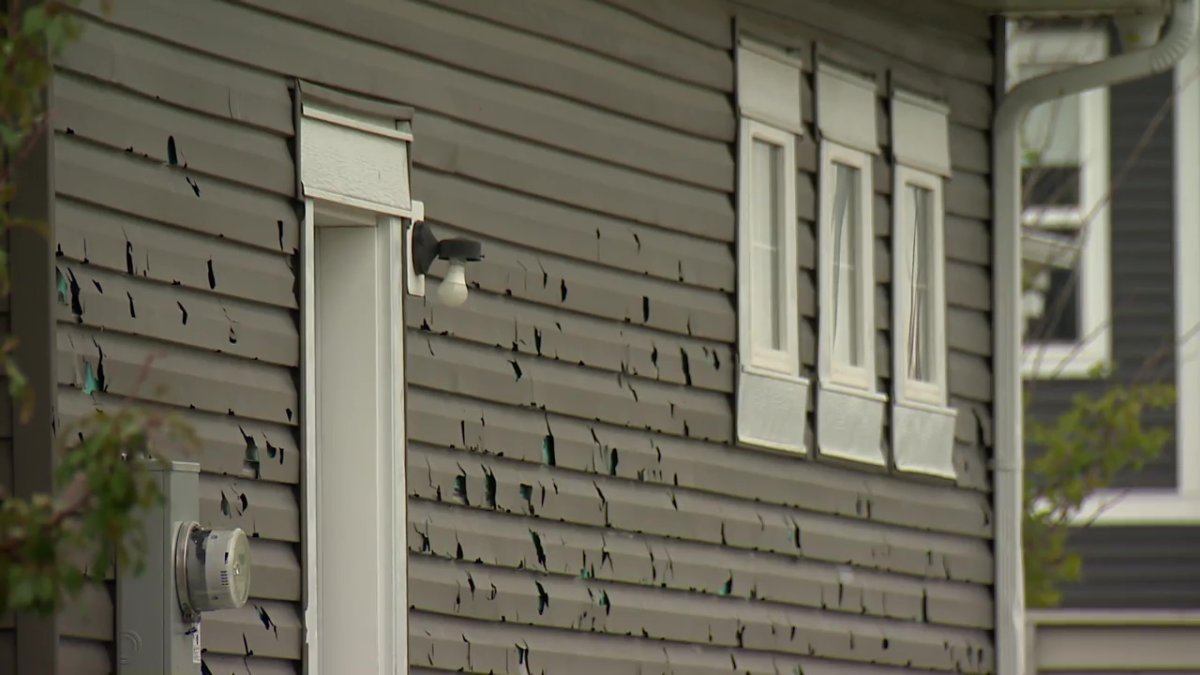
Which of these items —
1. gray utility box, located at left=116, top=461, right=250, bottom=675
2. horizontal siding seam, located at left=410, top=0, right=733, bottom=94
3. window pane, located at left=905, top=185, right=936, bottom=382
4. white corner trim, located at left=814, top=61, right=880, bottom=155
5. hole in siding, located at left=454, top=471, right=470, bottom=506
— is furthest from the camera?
window pane, located at left=905, top=185, right=936, bottom=382

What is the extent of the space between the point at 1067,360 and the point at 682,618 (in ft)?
30.7

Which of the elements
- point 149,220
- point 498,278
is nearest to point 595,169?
point 498,278

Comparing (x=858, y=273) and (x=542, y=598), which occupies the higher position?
(x=858, y=273)

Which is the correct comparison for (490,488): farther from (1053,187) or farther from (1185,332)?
(1053,187)

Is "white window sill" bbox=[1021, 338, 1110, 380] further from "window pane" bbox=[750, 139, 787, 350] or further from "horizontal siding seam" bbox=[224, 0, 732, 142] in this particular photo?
"horizontal siding seam" bbox=[224, 0, 732, 142]

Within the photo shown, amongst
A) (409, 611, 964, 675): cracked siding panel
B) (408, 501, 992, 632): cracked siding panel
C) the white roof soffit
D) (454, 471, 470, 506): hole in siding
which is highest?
the white roof soffit

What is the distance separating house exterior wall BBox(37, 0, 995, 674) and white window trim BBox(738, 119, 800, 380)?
72 mm

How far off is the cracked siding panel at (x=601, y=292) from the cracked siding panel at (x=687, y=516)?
555mm

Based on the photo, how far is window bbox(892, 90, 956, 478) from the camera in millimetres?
9562

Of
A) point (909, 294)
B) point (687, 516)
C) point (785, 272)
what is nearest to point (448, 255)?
point (687, 516)

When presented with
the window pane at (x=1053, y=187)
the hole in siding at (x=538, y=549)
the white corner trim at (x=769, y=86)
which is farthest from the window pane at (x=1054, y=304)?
the hole in siding at (x=538, y=549)

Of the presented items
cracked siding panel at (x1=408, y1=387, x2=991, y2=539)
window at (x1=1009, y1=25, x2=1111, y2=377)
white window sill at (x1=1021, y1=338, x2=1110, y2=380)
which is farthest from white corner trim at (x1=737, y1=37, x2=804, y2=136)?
white window sill at (x1=1021, y1=338, x2=1110, y2=380)

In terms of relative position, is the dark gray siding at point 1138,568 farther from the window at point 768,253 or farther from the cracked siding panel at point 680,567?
the window at point 768,253

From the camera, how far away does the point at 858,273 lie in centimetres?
935
